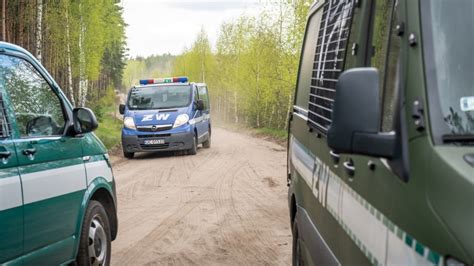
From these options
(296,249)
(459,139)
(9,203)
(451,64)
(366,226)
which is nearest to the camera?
(459,139)

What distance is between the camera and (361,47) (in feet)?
9.93

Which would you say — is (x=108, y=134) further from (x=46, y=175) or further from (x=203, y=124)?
(x=46, y=175)

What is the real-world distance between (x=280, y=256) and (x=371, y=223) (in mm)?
4065

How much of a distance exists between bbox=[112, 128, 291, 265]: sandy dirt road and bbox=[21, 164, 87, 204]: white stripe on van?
1772mm

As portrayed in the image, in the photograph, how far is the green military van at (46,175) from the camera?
383 centimetres

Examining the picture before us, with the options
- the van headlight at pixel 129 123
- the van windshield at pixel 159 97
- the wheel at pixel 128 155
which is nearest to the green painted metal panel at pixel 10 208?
the van headlight at pixel 129 123

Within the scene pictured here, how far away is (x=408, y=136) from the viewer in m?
2.15

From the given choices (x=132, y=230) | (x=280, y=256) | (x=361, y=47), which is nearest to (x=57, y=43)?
(x=132, y=230)

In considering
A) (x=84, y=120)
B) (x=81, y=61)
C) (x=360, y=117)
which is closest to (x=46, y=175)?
(x=84, y=120)

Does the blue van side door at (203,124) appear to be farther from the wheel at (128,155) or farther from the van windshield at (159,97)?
the wheel at (128,155)

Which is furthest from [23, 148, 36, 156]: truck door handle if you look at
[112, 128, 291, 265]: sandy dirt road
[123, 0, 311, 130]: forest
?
[123, 0, 311, 130]: forest

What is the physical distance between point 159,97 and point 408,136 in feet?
56.8

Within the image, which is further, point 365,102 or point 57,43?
point 57,43

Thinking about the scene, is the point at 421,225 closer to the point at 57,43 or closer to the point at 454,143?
the point at 454,143
